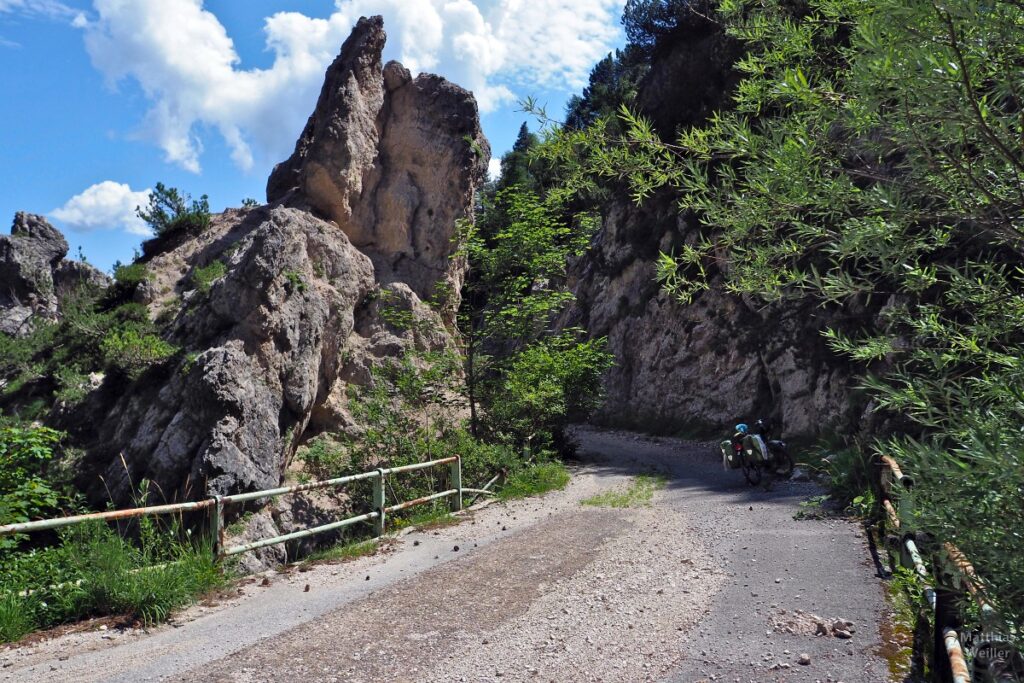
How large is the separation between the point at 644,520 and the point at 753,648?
4.71 metres

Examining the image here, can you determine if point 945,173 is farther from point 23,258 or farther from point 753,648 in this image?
point 23,258

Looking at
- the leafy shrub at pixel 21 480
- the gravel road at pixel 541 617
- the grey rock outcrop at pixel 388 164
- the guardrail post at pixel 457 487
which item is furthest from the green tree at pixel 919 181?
the grey rock outcrop at pixel 388 164

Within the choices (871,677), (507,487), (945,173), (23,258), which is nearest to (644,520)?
(507,487)

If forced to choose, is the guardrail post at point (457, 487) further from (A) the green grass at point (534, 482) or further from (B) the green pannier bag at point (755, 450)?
(B) the green pannier bag at point (755, 450)

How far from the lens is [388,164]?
22.0 meters

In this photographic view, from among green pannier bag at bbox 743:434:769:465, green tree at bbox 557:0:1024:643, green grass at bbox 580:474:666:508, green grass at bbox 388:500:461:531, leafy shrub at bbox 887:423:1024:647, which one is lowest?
green grass at bbox 580:474:666:508

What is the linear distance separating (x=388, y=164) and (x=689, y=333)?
12.0 metres

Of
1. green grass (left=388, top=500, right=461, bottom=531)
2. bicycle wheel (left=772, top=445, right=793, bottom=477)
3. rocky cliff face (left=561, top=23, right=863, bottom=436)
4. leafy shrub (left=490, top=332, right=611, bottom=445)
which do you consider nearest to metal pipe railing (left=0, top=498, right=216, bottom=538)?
green grass (left=388, top=500, right=461, bottom=531)

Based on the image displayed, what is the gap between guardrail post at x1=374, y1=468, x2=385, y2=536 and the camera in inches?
337

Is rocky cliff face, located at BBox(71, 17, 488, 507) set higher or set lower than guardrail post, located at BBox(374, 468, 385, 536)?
higher

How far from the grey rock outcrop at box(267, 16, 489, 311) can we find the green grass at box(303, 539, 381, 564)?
12.4 m

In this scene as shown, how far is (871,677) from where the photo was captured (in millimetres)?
4035

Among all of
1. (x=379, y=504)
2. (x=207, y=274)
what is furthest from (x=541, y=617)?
(x=207, y=274)

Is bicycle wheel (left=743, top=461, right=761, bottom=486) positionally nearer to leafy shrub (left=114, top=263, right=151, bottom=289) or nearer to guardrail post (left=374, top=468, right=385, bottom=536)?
guardrail post (left=374, top=468, right=385, bottom=536)
